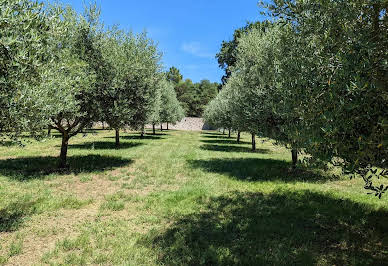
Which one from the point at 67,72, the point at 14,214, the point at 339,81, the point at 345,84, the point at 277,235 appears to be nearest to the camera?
the point at 345,84

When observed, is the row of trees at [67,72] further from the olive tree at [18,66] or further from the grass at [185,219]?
the grass at [185,219]

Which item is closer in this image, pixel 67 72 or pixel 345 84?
pixel 345 84

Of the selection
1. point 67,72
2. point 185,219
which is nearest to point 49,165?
point 67,72

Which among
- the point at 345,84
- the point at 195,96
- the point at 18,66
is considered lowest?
the point at 345,84

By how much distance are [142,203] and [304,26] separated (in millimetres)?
9209

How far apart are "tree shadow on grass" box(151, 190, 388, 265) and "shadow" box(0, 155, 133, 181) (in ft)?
33.2

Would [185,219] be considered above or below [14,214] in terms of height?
below

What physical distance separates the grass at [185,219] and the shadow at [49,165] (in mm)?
170

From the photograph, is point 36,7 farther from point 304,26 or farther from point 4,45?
point 304,26

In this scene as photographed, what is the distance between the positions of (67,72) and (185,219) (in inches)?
389

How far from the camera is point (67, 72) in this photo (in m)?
13.1

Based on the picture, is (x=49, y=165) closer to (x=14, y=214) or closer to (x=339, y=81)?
(x=14, y=214)

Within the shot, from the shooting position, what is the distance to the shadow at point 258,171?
15578 millimetres

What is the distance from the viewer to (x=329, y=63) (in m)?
6.54
